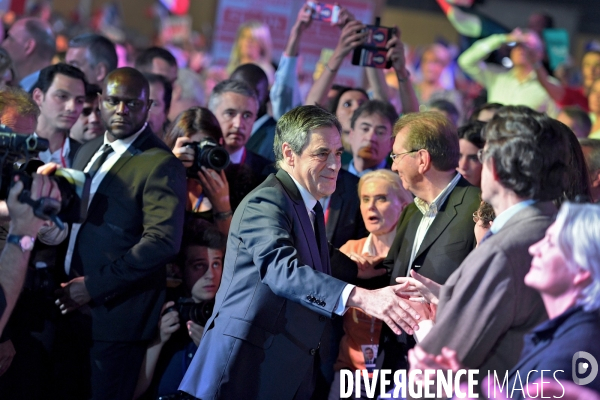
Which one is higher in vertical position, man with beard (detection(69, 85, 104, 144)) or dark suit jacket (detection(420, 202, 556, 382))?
man with beard (detection(69, 85, 104, 144))

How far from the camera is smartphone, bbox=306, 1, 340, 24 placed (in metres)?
5.46

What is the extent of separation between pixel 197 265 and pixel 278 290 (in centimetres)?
138

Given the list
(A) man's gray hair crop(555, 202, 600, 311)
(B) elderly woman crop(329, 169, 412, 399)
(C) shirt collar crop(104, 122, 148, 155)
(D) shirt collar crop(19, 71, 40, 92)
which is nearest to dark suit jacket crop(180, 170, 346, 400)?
(B) elderly woman crop(329, 169, 412, 399)

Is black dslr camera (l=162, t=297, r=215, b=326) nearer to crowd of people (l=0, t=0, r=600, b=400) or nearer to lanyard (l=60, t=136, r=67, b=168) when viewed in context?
crowd of people (l=0, t=0, r=600, b=400)

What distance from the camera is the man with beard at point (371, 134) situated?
509 cm

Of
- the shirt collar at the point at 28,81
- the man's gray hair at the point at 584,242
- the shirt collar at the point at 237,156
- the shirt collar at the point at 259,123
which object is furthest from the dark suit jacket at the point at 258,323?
the shirt collar at the point at 28,81

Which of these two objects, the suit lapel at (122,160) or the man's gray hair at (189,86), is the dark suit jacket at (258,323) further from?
the man's gray hair at (189,86)

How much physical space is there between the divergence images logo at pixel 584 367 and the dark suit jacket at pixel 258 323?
1092mm

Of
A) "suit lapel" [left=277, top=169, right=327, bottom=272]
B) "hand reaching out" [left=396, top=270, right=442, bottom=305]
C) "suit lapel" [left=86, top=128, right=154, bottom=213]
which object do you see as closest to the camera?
"hand reaching out" [left=396, top=270, right=442, bottom=305]

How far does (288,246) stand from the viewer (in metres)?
3.11

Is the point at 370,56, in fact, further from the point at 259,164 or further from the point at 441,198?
the point at 441,198

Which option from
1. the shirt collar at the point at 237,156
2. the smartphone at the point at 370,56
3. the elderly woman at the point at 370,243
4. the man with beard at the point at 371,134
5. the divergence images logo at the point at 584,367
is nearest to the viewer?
the divergence images logo at the point at 584,367

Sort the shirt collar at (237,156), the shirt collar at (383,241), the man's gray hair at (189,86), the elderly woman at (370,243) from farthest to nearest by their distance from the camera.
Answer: the man's gray hair at (189,86) < the shirt collar at (237,156) < the shirt collar at (383,241) < the elderly woman at (370,243)

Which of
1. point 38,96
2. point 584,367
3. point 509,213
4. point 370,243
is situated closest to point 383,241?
point 370,243
